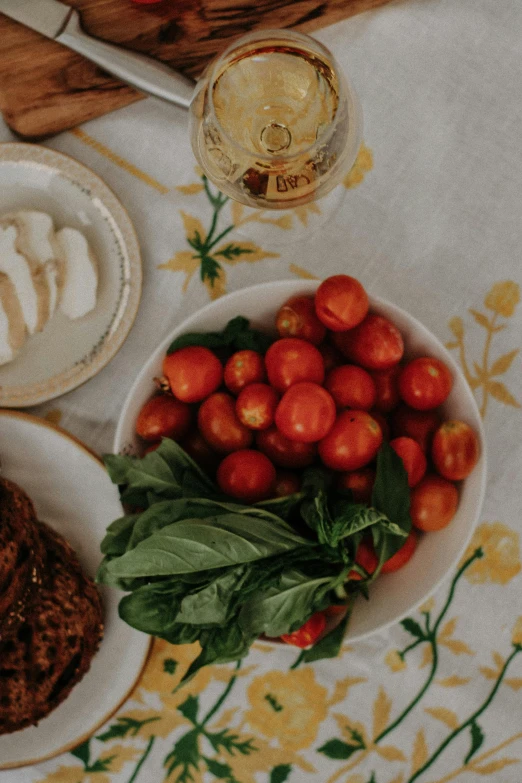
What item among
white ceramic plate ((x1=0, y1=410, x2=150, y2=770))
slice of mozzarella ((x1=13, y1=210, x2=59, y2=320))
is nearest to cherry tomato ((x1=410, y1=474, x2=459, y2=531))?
white ceramic plate ((x1=0, y1=410, x2=150, y2=770))

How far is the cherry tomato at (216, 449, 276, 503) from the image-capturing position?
2.15 ft

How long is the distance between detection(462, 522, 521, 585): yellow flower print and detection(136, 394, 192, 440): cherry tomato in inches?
14.6

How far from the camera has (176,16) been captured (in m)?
0.77

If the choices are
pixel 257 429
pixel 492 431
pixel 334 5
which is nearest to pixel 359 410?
pixel 257 429

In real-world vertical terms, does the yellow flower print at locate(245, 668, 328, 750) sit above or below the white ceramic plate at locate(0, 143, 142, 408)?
below

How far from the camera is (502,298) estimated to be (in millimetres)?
788

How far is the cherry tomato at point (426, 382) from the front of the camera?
676 millimetres

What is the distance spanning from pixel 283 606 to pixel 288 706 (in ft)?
0.98

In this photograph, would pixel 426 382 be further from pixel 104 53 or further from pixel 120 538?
pixel 104 53

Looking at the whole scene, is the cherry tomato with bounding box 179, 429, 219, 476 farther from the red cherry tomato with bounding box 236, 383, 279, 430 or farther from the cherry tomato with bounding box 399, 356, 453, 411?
the cherry tomato with bounding box 399, 356, 453, 411

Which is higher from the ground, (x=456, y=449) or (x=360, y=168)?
(x=360, y=168)

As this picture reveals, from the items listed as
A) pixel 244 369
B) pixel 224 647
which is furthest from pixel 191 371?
pixel 224 647

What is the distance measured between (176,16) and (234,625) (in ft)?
2.15

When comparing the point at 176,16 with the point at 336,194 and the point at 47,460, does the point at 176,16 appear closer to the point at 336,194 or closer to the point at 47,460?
the point at 336,194
